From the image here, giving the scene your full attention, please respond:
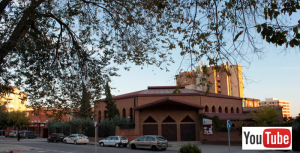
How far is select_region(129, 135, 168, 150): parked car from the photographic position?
22.8m

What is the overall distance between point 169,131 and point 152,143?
9.08m

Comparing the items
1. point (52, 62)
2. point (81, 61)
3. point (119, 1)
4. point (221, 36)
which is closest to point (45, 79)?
point (52, 62)

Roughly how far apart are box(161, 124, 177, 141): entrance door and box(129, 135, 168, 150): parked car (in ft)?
25.3

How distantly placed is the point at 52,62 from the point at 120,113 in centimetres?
2848

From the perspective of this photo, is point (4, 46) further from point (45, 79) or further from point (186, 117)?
point (186, 117)

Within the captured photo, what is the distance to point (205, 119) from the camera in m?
31.2

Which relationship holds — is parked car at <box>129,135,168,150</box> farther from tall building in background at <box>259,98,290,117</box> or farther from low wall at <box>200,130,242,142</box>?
tall building in background at <box>259,98,290,117</box>

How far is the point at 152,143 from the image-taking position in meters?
23.1

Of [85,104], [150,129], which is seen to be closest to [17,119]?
[150,129]

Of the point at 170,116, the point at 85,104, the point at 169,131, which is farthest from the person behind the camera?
the point at 170,116

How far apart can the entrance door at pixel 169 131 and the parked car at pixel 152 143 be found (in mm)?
7705

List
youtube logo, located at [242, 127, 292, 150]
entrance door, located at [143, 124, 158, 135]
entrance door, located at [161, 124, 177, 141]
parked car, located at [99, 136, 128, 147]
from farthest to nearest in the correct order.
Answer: entrance door, located at [143, 124, 158, 135]
entrance door, located at [161, 124, 177, 141]
parked car, located at [99, 136, 128, 147]
youtube logo, located at [242, 127, 292, 150]

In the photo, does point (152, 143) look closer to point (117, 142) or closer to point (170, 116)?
point (117, 142)

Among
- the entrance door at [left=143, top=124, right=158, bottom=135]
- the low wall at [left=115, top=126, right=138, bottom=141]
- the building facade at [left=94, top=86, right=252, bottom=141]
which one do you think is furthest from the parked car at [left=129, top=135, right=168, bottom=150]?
the entrance door at [left=143, top=124, right=158, bottom=135]
